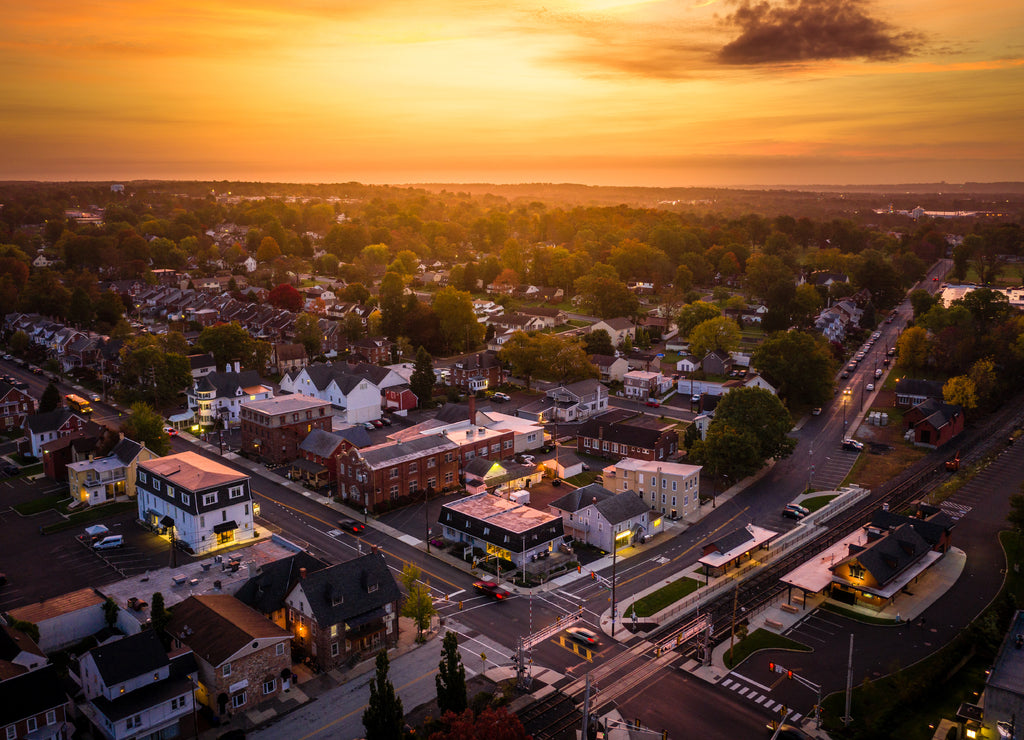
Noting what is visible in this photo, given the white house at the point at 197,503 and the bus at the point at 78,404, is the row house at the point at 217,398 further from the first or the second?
the white house at the point at 197,503

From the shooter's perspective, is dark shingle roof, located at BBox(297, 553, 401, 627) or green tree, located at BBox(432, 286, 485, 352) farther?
green tree, located at BBox(432, 286, 485, 352)

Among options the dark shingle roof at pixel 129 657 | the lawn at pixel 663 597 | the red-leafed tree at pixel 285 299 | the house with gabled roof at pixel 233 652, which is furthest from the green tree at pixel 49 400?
the lawn at pixel 663 597

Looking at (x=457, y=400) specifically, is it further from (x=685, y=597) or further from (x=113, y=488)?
(x=685, y=597)

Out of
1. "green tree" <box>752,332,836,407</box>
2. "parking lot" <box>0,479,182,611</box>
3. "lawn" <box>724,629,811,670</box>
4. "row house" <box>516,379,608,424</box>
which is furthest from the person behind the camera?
"green tree" <box>752,332,836,407</box>

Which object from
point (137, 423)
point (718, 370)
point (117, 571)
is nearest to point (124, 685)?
point (117, 571)

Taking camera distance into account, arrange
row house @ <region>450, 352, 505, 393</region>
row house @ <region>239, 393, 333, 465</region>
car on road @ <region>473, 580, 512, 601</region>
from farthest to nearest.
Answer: row house @ <region>450, 352, 505, 393</region> < row house @ <region>239, 393, 333, 465</region> < car on road @ <region>473, 580, 512, 601</region>

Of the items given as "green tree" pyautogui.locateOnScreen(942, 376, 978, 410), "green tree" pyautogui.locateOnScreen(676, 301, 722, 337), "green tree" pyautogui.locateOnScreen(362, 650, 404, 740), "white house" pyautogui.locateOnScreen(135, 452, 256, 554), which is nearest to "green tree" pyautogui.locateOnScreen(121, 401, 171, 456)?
"white house" pyautogui.locateOnScreen(135, 452, 256, 554)

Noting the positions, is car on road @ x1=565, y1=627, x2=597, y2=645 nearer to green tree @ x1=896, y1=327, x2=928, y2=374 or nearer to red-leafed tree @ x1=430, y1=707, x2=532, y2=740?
red-leafed tree @ x1=430, y1=707, x2=532, y2=740
